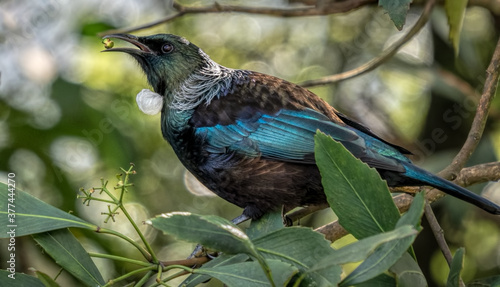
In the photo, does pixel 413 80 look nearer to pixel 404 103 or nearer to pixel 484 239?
pixel 404 103

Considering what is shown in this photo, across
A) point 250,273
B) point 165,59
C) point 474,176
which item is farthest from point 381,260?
point 165,59

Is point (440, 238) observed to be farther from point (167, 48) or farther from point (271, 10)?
point (271, 10)

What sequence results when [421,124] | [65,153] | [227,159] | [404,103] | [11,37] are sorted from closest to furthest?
Answer: [227,159] < [65,153] < [11,37] < [421,124] < [404,103]

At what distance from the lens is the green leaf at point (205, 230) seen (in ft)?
5.94

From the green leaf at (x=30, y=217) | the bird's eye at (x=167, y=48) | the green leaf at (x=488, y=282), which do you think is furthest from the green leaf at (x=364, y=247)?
the bird's eye at (x=167, y=48)

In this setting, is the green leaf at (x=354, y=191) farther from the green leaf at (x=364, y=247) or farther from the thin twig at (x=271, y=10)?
the thin twig at (x=271, y=10)

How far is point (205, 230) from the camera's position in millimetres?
1927

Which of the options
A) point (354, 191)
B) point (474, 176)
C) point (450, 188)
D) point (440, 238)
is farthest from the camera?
point (474, 176)

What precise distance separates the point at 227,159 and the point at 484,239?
2818 mm

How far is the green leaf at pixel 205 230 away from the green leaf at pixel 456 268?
565mm

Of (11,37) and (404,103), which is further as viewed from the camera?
(404,103)

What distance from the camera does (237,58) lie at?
6.05m

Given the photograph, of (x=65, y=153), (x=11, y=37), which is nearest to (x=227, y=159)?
(x=65, y=153)

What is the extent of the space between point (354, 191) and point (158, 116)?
366 centimetres
